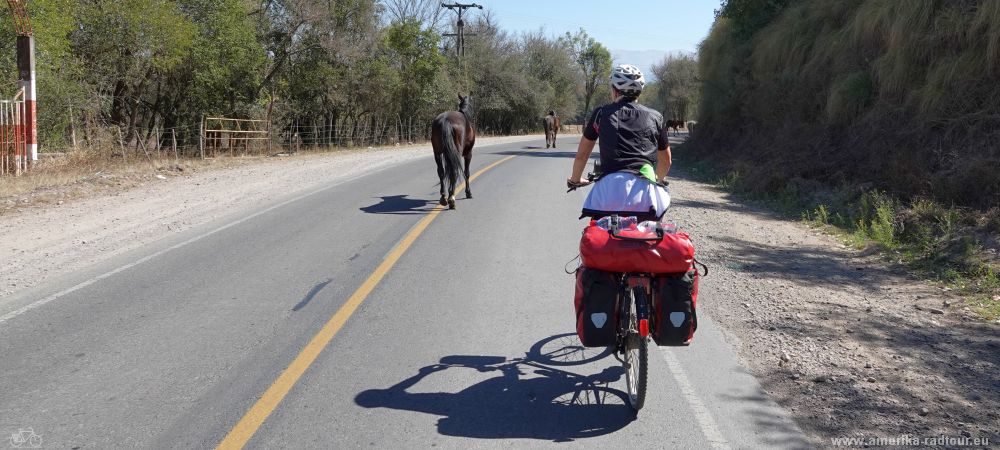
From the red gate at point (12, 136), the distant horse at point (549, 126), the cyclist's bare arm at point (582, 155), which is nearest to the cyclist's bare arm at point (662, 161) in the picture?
the cyclist's bare arm at point (582, 155)

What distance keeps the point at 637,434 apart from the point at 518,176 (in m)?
15.7

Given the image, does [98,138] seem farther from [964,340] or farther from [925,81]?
[964,340]

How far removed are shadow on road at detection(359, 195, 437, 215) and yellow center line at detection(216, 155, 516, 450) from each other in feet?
12.7

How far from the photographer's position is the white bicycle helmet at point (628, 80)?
518cm

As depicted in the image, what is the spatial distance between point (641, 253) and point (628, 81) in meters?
1.31

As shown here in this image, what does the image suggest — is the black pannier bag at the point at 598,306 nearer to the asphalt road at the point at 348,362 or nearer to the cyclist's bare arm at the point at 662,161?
the asphalt road at the point at 348,362

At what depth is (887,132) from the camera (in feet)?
49.1

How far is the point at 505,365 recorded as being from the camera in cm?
551

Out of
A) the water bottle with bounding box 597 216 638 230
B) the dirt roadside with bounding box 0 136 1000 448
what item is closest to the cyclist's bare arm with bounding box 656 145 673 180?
the water bottle with bounding box 597 216 638 230

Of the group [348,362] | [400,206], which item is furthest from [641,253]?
[400,206]

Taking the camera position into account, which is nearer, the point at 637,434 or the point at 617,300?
the point at 637,434

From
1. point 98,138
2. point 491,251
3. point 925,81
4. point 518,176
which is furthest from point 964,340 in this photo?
point 98,138

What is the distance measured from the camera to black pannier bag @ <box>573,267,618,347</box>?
182 inches

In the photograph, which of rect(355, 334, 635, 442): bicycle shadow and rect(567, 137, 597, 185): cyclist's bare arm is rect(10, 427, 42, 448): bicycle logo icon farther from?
rect(567, 137, 597, 185): cyclist's bare arm
